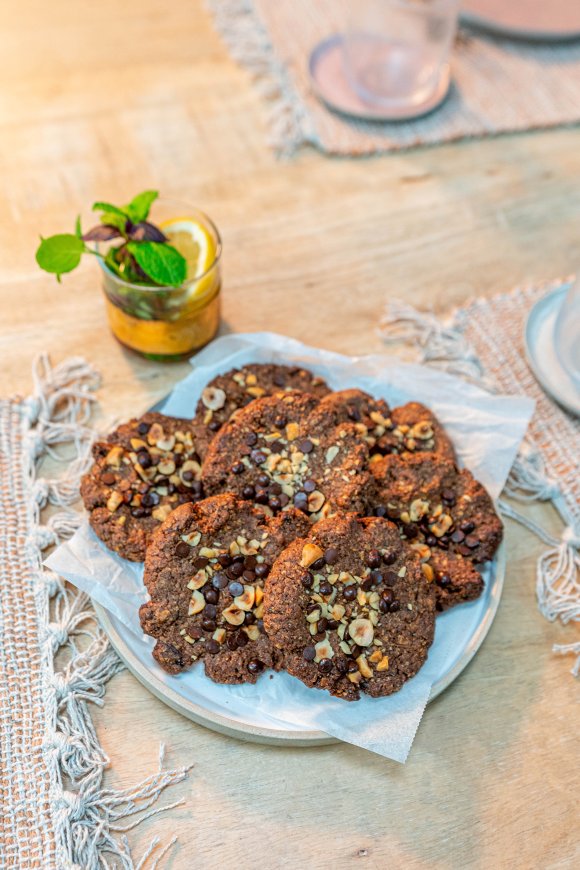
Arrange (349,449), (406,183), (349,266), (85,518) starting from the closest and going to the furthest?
(349,449), (85,518), (349,266), (406,183)

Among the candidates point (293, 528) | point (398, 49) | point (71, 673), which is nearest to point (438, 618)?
point (293, 528)

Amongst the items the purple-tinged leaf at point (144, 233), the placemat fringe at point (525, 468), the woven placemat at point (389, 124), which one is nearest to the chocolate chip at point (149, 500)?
the purple-tinged leaf at point (144, 233)

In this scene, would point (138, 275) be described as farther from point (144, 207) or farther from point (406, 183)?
point (406, 183)

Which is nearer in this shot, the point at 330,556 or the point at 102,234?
the point at 330,556

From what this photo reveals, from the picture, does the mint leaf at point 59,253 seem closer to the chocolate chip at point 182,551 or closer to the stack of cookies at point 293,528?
the stack of cookies at point 293,528

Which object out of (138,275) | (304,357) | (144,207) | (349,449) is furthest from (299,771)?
(144,207)

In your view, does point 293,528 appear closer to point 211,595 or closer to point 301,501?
point 301,501
